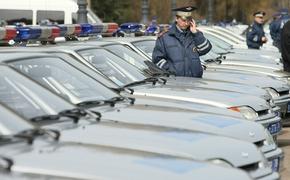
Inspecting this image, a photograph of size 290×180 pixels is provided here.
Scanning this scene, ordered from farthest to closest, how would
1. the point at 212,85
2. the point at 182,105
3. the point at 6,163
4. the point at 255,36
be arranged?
the point at 255,36 < the point at 212,85 < the point at 182,105 < the point at 6,163

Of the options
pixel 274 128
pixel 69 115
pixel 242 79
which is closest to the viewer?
pixel 69 115

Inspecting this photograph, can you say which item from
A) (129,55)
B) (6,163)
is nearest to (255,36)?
(129,55)

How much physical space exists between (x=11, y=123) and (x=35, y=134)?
0.55 feet

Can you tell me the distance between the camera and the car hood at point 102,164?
3.54m

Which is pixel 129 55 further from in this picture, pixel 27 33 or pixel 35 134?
pixel 35 134

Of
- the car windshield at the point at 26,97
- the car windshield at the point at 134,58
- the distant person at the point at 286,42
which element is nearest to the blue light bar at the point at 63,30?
the car windshield at the point at 134,58

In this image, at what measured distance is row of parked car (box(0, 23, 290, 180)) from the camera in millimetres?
3730

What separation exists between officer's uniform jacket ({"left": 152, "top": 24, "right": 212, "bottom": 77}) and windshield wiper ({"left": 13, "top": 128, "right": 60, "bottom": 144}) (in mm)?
4746

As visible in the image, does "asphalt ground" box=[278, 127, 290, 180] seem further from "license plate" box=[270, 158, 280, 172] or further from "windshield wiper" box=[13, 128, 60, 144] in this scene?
"windshield wiper" box=[13, 128, 60, 144]

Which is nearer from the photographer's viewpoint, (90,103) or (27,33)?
(90,103)

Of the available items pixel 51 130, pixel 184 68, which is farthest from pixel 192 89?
pixel 51 130

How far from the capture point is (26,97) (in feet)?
15.9

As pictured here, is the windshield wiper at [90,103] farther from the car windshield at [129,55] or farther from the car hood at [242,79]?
the car hood at [242,79]

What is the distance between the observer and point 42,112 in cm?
475
